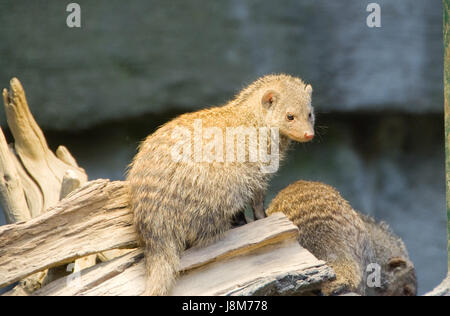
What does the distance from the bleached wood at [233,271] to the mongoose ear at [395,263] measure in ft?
3.24

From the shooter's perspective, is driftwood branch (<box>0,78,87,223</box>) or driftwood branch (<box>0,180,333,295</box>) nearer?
driftwood branch (<box>0,180,333,295</box>)

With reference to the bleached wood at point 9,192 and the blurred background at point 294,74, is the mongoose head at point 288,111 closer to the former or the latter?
the blurred background at point 294,74

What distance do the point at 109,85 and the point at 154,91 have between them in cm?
34

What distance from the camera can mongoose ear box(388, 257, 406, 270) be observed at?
2926 mm

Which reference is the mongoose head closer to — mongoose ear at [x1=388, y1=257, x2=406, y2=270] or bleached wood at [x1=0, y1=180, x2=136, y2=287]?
bleached wood at [x1=0, y1=180, x2=136, y2=287]

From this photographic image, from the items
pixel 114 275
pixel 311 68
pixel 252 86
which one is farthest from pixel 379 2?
pixel 114 275

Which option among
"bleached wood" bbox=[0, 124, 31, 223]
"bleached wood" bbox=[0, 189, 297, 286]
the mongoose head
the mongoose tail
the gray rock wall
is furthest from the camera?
the gray rock wall

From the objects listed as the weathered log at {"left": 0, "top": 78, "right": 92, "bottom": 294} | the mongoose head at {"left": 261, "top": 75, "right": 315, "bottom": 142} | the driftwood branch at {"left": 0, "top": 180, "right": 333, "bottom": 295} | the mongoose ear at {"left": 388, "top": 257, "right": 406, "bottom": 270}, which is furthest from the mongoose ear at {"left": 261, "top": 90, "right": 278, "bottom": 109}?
the mongoose ear at {"left": 388, "top": 257, "right": 406, "bottom": 270}

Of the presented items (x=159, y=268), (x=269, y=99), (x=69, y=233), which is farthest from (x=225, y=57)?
(x=159, y=268)

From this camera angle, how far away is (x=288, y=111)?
2482 millimetres

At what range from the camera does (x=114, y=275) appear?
216 centimetres

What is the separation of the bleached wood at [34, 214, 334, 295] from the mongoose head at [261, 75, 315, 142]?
48 cm

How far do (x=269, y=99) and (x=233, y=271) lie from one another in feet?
2.93

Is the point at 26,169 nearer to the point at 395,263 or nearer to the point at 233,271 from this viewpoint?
the point at 233,271
